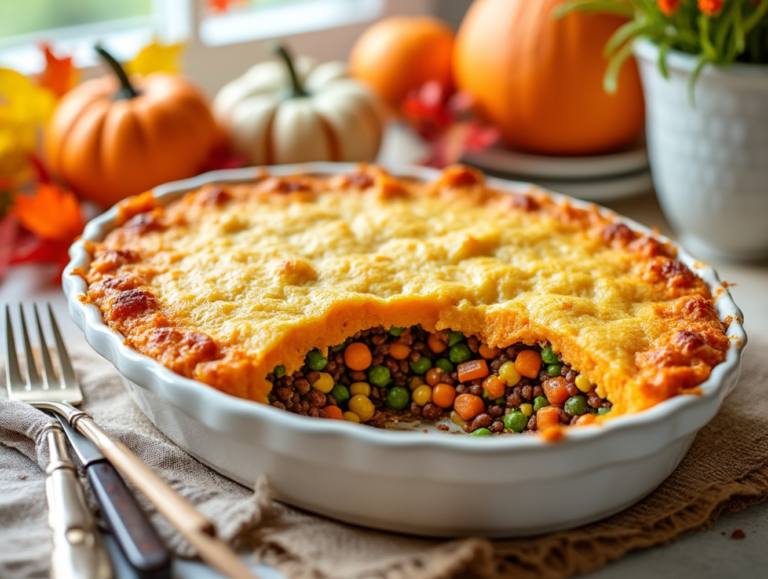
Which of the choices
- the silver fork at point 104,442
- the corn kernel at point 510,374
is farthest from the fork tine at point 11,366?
the corn kernel at point 510,374

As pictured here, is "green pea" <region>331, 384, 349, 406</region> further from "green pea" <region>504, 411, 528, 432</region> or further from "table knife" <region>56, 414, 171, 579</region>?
"table knife" <region>56, 414, 171, 579</region>

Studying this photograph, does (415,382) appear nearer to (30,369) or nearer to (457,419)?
(457,419)

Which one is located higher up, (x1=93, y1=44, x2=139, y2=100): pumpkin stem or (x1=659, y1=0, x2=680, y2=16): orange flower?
(x1=659, y1=0, x2=680, y2=16): orange flower

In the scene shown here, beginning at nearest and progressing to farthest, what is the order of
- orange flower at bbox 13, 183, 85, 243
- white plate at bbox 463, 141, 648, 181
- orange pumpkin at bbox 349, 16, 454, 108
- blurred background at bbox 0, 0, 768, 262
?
blurred background at bbox 0, 0, 768, 262 < orange flower at bbox 13, 183, 85, 243 < white plate at bbox 463, 141, 648, 181 < orange pumpkin at bbox 349, 16, 454, 108

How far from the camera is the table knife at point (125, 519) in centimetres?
167

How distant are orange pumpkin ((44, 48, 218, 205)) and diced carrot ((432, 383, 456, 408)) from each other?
1550 mm

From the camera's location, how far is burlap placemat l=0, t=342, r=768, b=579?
68.6 inches

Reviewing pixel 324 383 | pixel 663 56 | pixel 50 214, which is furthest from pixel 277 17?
pixel 324 383

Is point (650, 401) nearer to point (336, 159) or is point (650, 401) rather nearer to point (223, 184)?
point (223, 184)

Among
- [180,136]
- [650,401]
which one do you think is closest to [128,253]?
[180,136]

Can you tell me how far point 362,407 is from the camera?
240 cm

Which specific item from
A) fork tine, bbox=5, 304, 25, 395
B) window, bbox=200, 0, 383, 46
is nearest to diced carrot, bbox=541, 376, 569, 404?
fork tine, bbox=5, 304, 25, 395

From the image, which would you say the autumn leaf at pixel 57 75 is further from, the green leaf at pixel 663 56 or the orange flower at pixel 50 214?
the green leaf at pixel 663 56

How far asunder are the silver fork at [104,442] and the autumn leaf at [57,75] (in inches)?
54.7
